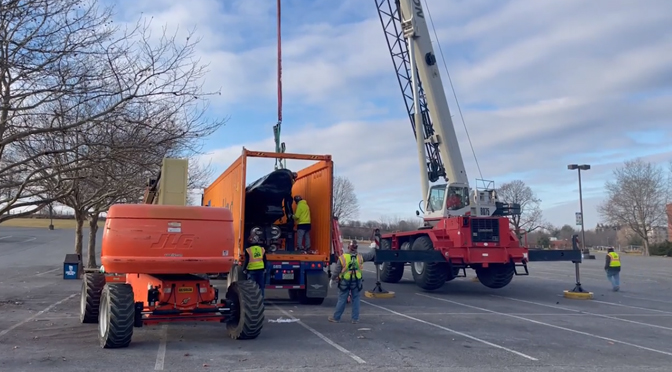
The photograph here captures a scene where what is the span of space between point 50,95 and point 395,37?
492 inches

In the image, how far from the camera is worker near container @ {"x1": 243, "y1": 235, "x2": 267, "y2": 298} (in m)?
12.4

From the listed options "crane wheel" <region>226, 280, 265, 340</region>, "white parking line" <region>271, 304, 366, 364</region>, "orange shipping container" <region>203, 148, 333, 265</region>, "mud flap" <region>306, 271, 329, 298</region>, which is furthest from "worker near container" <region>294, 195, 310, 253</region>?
"crane wheel" <region>226, 280, 265, 340</region>

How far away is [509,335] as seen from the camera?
35.5ft

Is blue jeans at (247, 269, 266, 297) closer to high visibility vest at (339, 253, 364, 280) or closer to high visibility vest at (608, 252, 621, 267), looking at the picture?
high visibility vest at (339, 253, 364, 280)

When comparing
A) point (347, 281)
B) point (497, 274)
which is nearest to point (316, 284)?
point (347, 281)

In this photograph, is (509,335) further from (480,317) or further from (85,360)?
(85,360)

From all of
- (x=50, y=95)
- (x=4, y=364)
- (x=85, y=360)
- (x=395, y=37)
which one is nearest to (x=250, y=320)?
(x=85, y=360)

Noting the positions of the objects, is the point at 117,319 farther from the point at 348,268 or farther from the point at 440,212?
the point at 440,212

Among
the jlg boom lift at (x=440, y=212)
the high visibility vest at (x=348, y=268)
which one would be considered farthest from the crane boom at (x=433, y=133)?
the high visibility vest at (x=348, y=268)

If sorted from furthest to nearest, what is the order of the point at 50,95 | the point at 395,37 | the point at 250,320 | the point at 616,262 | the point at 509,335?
the point at 395,37
the point at 616,262
the point at 50,95
the point at 509,335
the point at 250,320

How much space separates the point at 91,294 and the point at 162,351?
3.08m

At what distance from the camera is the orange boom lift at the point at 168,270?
29.2 ft

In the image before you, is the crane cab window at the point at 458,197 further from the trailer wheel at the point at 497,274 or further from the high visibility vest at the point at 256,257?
the high visibility vest at the point at 256,257

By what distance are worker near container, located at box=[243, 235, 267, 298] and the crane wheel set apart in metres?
2.16
